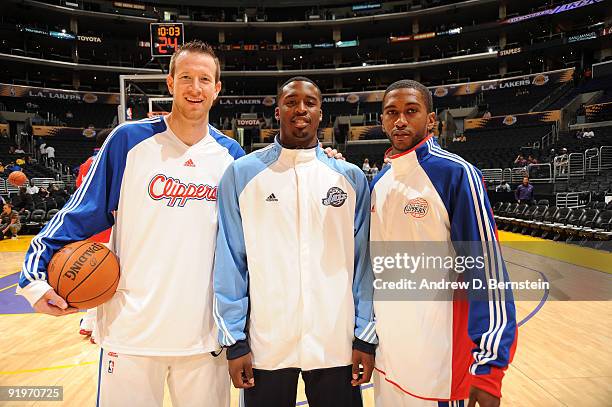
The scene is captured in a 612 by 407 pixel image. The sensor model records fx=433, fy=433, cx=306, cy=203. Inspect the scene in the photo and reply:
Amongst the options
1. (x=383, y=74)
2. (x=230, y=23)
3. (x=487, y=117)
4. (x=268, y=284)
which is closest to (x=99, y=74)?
(x=230, y=23)

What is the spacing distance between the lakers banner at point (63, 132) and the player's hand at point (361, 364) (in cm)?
2769

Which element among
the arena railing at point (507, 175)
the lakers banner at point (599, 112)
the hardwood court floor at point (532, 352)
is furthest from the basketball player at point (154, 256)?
the lakers banner at point (599, 112)

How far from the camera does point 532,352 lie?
385cm

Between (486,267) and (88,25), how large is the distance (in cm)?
3438

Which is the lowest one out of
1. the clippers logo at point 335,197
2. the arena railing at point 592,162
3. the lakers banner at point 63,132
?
the clippers logo at point 335,197

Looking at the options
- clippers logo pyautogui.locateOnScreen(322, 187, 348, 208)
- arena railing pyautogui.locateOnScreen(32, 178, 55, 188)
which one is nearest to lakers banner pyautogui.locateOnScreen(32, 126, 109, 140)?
arena railing pyautogui.locateOnScreen(32, 178, 55, 188)

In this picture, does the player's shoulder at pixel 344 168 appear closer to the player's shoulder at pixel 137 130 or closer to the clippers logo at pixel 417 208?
the clippers logo at pixel 417 208

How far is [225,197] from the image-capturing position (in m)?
1.88

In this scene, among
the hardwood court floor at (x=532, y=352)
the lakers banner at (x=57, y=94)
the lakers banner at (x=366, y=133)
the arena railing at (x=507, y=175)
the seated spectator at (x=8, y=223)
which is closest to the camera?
the hardwood court floor at (x=532, y=352)

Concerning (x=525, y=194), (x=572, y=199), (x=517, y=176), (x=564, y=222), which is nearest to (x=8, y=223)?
(x=564, y=222)

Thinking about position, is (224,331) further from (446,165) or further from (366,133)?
(366,133)

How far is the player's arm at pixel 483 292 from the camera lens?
1.58 metres

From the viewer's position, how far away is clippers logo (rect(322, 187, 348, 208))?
1.86 m

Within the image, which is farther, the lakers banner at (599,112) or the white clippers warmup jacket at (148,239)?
the lakers banner at (599,112)
